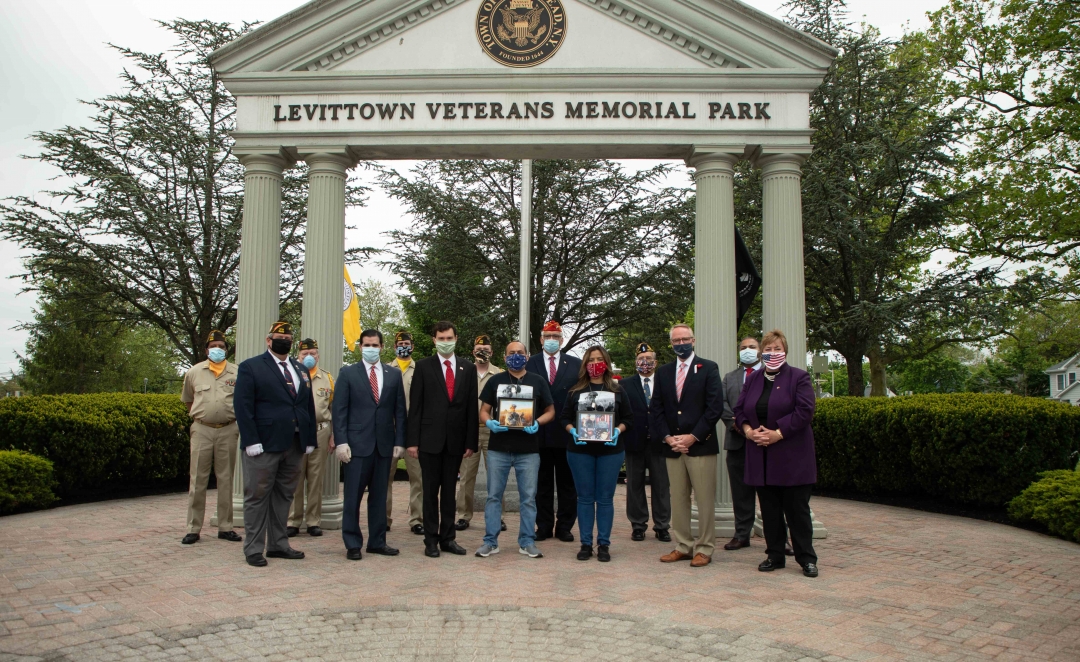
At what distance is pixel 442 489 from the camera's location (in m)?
7.41

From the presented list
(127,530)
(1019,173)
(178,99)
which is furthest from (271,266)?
(1019,173)

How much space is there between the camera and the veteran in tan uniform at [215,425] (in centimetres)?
796

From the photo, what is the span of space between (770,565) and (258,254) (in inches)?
263

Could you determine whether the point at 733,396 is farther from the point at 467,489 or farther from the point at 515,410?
the point at 467,489

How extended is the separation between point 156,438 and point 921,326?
1586 centimetres

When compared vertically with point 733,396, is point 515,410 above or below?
below

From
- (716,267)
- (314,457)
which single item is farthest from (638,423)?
(314,457)

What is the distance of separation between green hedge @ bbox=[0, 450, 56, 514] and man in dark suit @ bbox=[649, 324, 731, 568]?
25.3ft

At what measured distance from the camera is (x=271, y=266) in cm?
936

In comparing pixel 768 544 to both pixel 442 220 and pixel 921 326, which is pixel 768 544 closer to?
pixel 921 326

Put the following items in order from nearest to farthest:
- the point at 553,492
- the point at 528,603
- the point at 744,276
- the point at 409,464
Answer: the point at 528,603
the point at 553,492
the point at 409,464
the point at 744,276

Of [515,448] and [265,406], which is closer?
[265,406]

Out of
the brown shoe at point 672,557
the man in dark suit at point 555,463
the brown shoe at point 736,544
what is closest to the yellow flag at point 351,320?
the man in dark suit at point 555,463

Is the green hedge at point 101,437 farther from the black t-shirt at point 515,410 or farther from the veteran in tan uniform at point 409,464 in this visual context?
the black t-shirt at point 515,410
